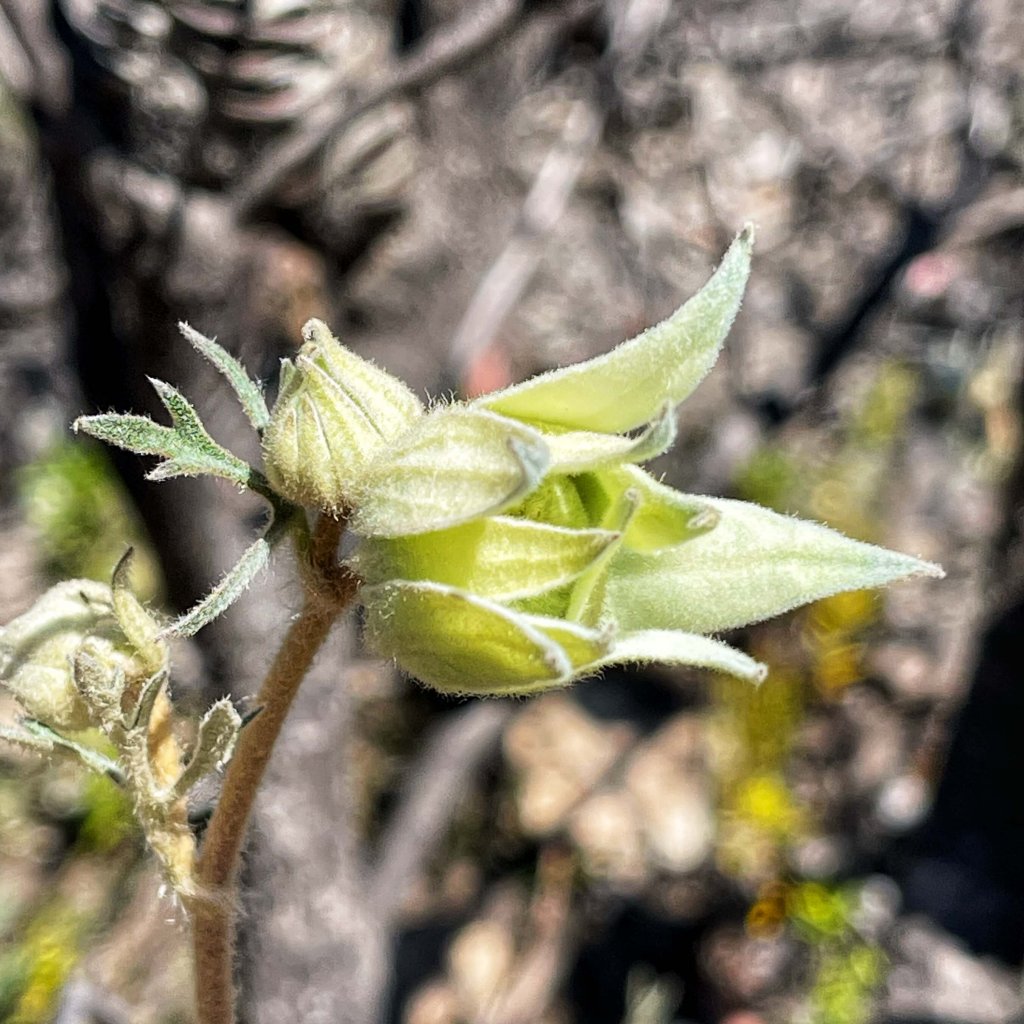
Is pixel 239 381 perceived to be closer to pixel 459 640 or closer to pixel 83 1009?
pixel 459 640

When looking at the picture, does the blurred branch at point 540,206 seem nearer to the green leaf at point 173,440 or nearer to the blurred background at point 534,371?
the blurred background at point 534,371

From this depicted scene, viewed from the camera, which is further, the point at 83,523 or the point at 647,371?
the point at 83,523

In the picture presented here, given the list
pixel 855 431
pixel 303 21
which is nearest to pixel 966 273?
pixel 855 431

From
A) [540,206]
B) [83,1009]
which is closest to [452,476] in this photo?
[83,1009]

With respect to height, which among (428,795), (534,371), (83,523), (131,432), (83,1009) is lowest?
(428,795)

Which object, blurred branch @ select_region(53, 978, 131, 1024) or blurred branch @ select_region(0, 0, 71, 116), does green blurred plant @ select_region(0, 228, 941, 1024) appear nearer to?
blurred branch @ select_region(53, 978, 131, 1024)

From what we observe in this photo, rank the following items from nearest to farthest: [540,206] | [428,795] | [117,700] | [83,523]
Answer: [117,700] < [428,795] < [540,206] < [83,523]
